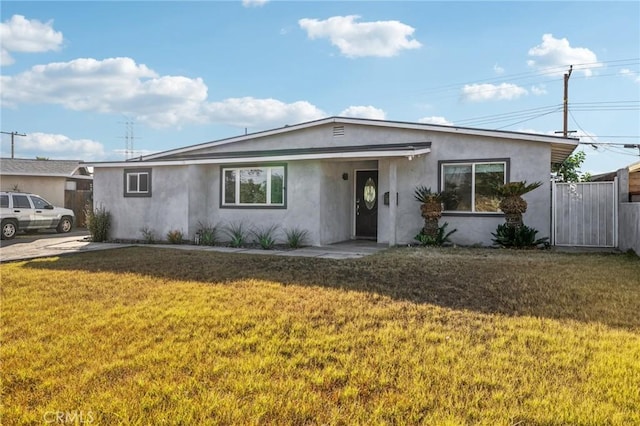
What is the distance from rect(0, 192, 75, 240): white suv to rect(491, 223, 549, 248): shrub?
54.9 feet

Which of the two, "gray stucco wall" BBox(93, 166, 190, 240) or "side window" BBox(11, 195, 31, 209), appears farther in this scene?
"side window" BBox(11, 195, 31, 209)

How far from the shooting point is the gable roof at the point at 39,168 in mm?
22266

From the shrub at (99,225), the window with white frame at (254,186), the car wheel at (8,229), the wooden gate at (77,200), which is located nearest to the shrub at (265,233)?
the window with white frame at (254,186)

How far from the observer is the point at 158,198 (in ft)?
45.1

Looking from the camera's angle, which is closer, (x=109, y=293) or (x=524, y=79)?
(x=109, y=293)

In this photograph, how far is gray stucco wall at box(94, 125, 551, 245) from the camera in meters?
11.2

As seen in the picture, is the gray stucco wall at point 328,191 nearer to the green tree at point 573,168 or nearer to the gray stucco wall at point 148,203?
the gray stucco wall at point 148,203

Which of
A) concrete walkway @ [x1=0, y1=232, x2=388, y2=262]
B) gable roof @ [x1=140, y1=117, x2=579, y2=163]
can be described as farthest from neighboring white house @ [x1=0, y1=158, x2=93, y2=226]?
concrete walkway @ [x1=0, y1=232, x2=388, y2=262]

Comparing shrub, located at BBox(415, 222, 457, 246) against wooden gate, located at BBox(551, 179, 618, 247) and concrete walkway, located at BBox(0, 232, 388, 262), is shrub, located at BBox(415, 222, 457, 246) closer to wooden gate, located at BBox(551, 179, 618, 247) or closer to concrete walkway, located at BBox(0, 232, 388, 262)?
concrete walkway, located at BBox(0, 232, 388, 262)

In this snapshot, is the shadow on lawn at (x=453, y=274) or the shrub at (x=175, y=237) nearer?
the shadow on lawn at (x=453, y=274)

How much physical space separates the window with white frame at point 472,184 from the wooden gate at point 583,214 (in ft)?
5.87

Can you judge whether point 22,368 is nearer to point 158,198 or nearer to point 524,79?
point 158,198

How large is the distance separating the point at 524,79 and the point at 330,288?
85.9ft

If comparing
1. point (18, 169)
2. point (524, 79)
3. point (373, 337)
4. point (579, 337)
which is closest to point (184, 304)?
point (373, 337)
